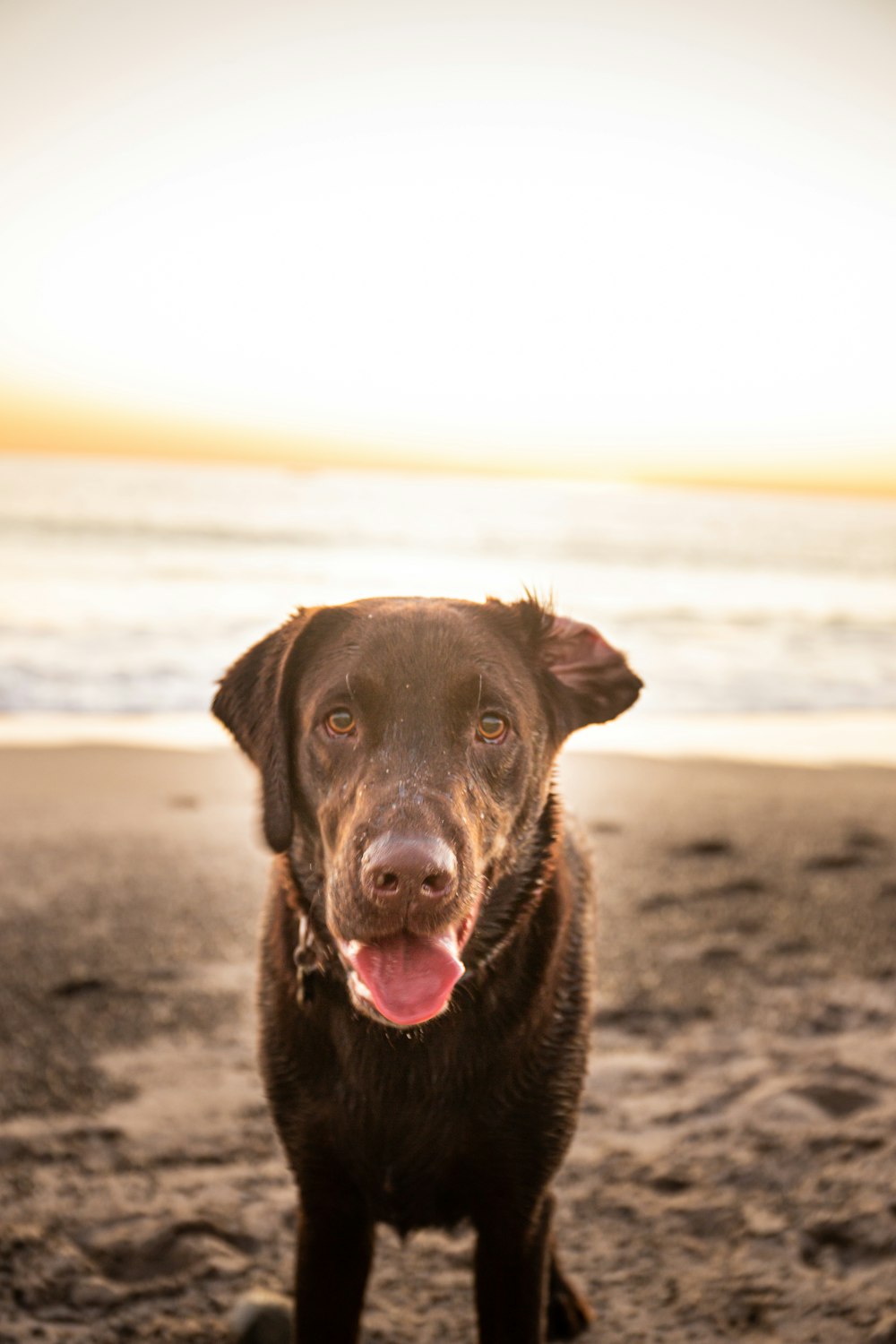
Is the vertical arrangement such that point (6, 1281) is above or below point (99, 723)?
below

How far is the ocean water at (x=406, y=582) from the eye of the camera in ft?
44.1

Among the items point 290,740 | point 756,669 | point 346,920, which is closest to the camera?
point 346,920

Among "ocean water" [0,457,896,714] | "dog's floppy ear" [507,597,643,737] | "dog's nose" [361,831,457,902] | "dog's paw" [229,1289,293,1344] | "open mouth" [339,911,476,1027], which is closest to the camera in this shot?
"dog's nose" [361,831,457,902]

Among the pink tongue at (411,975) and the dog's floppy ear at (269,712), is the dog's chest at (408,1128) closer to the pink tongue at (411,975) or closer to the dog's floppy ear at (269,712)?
the pink tongue at (411,975)

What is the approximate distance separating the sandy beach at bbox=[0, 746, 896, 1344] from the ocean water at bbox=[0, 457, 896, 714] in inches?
74.6

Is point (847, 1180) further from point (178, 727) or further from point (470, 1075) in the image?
point (178, 727)

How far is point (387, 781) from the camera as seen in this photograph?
2.42 metres

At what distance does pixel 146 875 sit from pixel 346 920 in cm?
403

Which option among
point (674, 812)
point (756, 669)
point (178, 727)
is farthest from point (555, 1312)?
point (756, 669)

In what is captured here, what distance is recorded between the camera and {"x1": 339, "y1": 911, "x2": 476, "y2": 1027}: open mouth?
90.1 inches

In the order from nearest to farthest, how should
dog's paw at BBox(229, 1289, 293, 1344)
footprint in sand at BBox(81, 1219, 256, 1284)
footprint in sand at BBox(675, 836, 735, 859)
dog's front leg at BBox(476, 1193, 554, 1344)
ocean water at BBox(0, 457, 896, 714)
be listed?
1. dog's front leg at BBox(476, 1193, 554, 1344)
2. dog's paw at BBox(229, 1289, 293, 1344)
3. footprint in sand at BBox(81, 1219, 256, 1284)
4. footprint in sand at BBox(675, 836, 735, 859)
5. ocean water at BBox(0, 457, 896, 714)

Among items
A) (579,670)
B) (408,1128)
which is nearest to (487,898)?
(408,1128)

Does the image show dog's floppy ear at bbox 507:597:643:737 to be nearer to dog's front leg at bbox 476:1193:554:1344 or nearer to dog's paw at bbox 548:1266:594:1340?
dog's front leg at bbox 476:1193:554:1344

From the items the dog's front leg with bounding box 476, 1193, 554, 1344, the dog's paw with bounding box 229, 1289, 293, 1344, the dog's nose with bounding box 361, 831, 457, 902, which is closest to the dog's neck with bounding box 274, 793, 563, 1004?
the dog's nose with bounding box 361, 831, 457, 902
